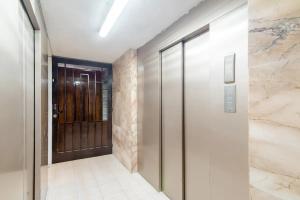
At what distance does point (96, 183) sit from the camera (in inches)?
108

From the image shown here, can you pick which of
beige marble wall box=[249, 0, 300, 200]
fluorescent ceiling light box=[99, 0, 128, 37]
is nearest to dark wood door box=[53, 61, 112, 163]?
fluorescent ceiling light box=[99, 0, 128, 37]

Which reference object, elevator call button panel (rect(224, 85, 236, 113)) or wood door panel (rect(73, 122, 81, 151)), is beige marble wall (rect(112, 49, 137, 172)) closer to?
wood door panel (rect(73, 122, 81, 151))

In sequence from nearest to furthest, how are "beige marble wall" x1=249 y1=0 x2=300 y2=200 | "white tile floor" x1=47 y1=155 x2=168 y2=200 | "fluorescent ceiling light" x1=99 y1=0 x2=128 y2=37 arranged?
1. "beige marble wall" x1=249 y1=0 x2=300 y2=200
2. "fluorescent ceiling light" x1=99 y1=0 x2=128 y2=37
3. "white tile floor" x1=47 y1=155 x2=168 y2=200

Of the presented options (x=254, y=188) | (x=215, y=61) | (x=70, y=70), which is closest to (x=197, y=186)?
(x=254, y=188)

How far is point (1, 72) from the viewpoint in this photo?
0.76 m

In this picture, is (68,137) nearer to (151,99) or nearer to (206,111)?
(151,99)

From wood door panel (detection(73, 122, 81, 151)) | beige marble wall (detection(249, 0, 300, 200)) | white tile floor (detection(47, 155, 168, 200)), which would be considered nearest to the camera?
beige marble wall (detection(249, 0, 300, 200))

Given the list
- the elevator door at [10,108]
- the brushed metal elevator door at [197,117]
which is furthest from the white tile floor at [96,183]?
the elevator door at [10,108]

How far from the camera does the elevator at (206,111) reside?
4.39 feet

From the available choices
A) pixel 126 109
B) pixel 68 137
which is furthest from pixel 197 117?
pixel 68 137

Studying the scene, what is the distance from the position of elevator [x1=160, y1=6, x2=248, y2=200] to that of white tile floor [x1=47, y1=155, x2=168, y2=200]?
1.44 ft

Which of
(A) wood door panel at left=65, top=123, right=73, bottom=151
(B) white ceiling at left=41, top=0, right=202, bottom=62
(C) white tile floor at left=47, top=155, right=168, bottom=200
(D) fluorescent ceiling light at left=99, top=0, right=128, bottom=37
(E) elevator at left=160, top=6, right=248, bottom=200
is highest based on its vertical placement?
(B) white ceiling at left=41, top=0, right=202, bottom=62

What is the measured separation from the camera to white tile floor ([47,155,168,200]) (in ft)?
7.79

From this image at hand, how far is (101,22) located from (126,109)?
1.68 m
